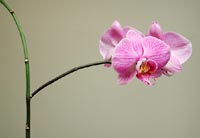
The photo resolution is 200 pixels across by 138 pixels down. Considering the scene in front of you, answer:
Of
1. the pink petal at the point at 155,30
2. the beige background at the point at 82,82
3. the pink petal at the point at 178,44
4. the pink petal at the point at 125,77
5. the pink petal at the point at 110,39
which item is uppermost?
the beige background at the point at 82,82

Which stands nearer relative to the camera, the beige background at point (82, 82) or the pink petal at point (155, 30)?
the pink petal at point (155, 30)

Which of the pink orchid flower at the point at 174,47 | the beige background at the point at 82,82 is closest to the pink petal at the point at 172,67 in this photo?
the pink orchid flower at the point at 174,47

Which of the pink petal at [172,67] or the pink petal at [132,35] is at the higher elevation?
the pink petal at [132,35]

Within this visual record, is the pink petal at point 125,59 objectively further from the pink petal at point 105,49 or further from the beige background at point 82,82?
the beige background at point 82,82

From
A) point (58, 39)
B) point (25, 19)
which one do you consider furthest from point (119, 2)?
point (25, 19)

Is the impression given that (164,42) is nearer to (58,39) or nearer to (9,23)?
(58,39)

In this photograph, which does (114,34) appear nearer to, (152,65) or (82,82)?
(152,65)

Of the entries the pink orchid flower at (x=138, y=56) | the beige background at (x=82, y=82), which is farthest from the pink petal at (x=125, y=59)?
the beige background at (x=82, y=82)

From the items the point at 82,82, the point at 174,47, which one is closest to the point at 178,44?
the point at 174,47
